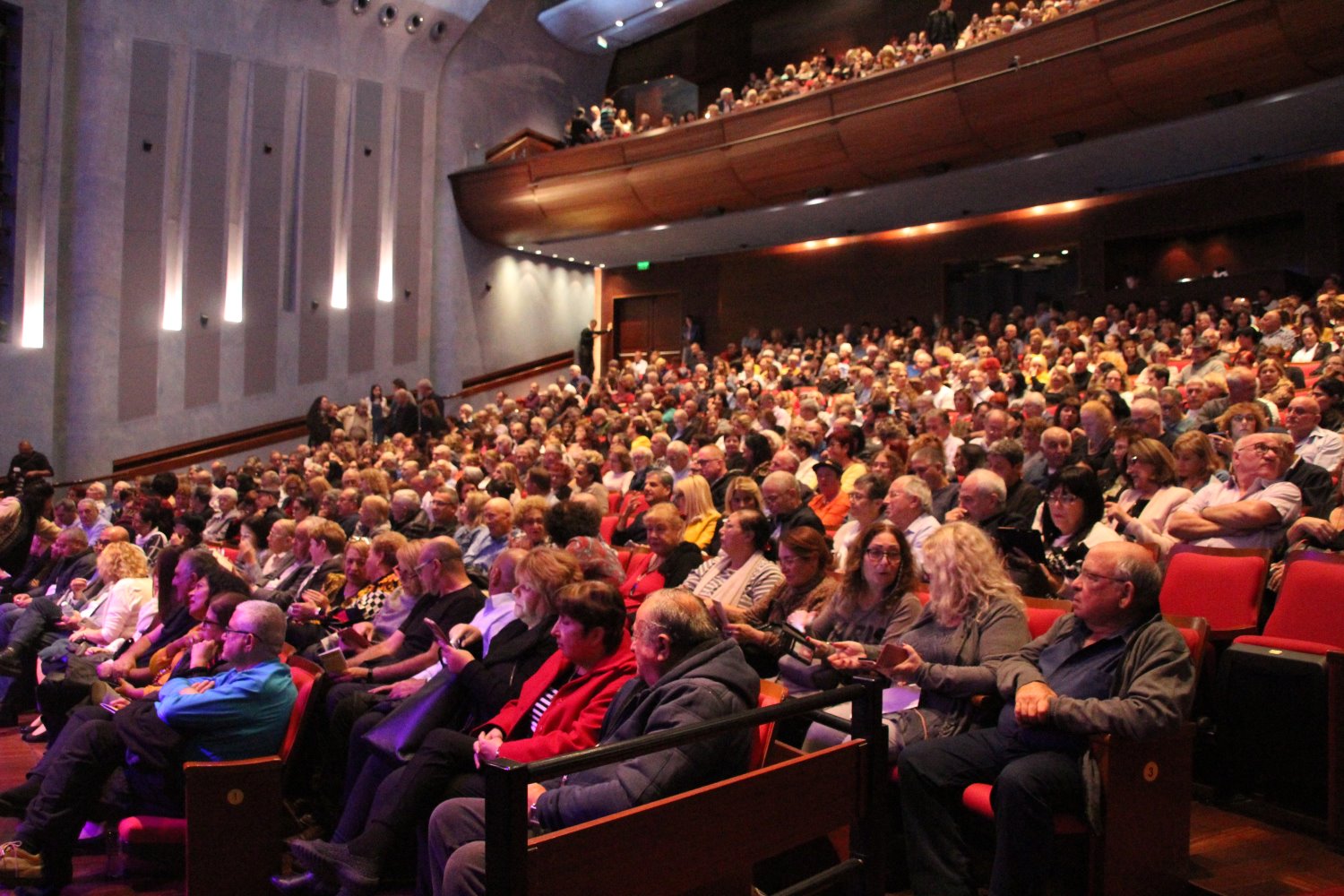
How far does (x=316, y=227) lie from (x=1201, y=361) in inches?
359

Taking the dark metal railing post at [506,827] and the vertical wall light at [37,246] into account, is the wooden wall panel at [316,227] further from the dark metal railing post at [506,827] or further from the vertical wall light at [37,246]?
the dark metal railing post at [506,827]

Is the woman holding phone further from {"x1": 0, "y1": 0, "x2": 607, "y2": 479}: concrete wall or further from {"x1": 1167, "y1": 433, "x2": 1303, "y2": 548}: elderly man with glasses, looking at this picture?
{"x1": 0, "y1": 0, "x2": 607, "y2": 479}: concrete wall

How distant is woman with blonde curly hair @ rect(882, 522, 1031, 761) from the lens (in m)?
2.17

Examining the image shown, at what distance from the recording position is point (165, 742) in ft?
8.21

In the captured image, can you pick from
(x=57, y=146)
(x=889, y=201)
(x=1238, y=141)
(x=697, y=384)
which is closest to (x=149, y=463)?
(x=57, y=146)

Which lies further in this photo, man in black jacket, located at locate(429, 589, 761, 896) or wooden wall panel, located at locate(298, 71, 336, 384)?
wooden wall panel, located at locate(298, 71, 336, 384)

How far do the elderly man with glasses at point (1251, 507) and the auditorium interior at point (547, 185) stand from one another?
5.03 meters

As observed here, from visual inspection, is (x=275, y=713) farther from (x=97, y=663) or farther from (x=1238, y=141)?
(x=1238, y=141)

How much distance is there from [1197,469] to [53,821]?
3546 mm

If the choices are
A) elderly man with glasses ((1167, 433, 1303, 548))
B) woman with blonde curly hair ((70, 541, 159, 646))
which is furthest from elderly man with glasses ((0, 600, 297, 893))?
elderly man with glasses ((1167, 433, 1303, 548))

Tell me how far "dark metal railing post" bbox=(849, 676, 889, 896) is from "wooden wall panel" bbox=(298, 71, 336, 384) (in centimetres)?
1063

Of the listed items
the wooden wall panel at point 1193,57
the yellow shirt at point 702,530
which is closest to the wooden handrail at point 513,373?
the wooden wall panel at point 1193,57

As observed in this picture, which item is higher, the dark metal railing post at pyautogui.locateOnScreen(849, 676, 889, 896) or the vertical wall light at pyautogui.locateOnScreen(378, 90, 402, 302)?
the vertical wall light at pyautogui.locateOnScreen(378, 90, 402, 302)

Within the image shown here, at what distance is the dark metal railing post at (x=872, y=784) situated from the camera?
6.14 ft
